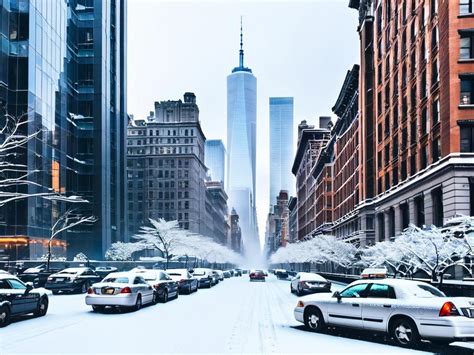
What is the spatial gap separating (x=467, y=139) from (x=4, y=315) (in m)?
30.0

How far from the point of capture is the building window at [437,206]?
40.5 metres

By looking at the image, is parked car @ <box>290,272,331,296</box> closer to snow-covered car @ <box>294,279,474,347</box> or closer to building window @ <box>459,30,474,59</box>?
snow-covered car @ <box>294,279,474,347</box>

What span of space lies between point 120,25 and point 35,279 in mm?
69854

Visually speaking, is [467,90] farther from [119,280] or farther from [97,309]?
[97,309]

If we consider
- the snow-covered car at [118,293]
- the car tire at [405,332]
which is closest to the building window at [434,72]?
the snow-covered car at [118,293]

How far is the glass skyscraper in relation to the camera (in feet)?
205

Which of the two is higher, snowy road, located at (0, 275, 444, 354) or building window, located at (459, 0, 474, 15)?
building window, located at (459, 0, 474, 15)

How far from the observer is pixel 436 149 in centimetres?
4150

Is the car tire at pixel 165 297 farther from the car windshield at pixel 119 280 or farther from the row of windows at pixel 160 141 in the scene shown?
the row of windows at pixel 160 141

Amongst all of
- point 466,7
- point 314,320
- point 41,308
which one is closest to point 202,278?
point 41,308

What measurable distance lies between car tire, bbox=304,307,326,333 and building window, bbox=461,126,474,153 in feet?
79.8

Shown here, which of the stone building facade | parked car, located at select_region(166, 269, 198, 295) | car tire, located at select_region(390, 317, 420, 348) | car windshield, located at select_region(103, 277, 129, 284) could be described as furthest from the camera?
the stone building facade

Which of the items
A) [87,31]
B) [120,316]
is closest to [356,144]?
[87,31]

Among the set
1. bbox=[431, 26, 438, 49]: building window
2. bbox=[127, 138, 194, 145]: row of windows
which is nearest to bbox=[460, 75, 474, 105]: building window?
bbox=[431, 26, 438, 49]: building window
